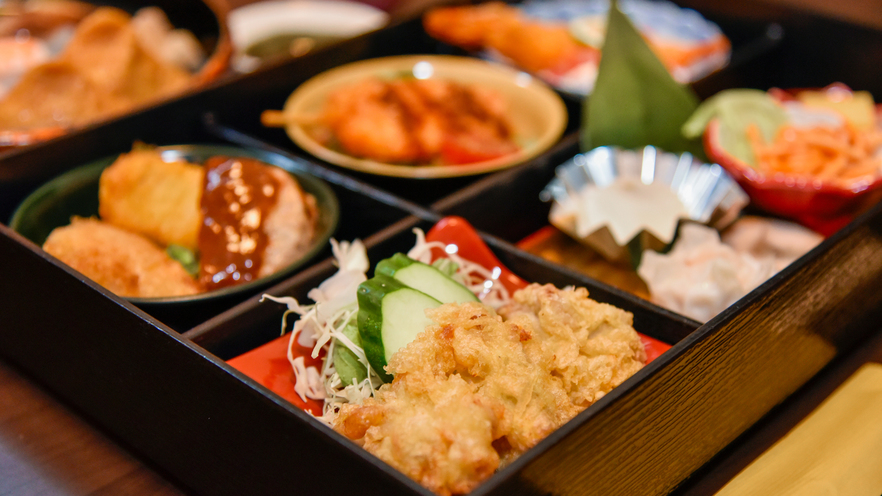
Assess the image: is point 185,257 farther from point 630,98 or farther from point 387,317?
point 630,98

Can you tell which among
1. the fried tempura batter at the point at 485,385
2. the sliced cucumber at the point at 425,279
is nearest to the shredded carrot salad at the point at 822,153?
the fried tempura batter at the point at 485,385

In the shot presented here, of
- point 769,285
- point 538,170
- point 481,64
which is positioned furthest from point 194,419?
point 481,64

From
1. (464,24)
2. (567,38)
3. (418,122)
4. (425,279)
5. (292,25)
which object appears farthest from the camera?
(292,25)

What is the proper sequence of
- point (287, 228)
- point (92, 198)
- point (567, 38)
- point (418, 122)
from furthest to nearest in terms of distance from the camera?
point (567, 38), point (418, 122), point (92, 198), point (287, 228)

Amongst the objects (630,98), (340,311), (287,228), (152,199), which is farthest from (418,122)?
(340,311)

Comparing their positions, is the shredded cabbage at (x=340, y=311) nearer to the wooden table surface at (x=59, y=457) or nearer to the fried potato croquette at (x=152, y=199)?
the wooden table surface at (x=59, y=457)

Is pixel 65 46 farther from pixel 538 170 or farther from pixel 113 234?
pixel 538 170
